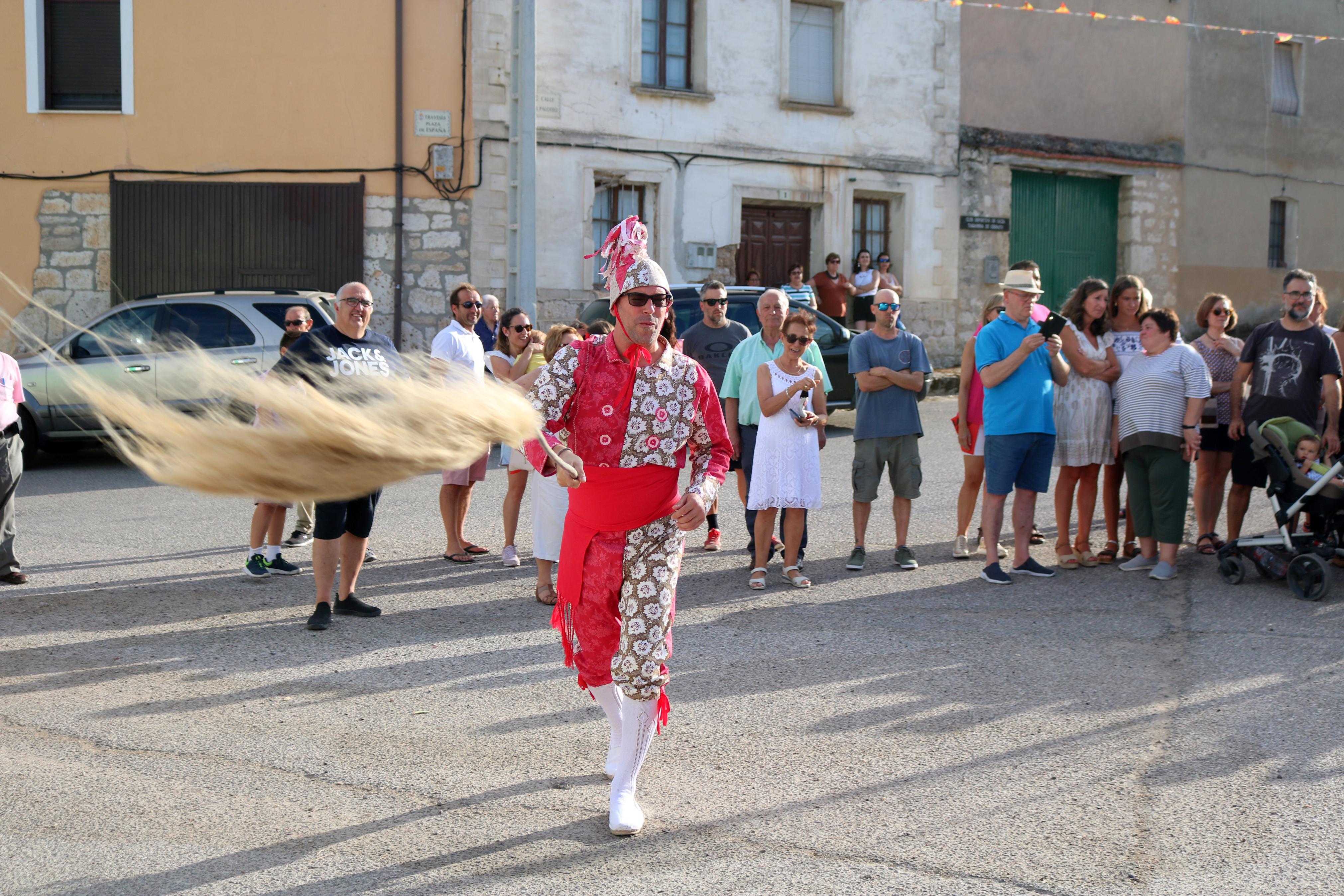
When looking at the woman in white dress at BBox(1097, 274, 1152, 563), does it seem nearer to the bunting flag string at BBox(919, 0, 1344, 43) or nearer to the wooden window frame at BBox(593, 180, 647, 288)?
the wooden window frame at BBox(593, 180, 647, 288)

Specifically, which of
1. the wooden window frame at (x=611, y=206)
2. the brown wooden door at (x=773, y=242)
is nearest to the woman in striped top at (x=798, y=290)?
the brown wooden door at (x=773, y=242)

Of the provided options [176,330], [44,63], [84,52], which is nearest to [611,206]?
[84,52]

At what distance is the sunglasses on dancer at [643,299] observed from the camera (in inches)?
167

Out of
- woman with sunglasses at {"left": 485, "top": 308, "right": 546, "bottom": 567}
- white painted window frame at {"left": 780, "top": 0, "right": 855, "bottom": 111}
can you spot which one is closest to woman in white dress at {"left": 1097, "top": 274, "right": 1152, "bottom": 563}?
woman with sunglasses at {"left": 485, "top": 308, "right": 546, "bottom": 567}

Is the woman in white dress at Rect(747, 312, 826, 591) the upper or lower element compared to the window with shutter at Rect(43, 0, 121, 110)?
lower

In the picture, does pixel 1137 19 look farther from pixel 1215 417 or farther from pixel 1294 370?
pixel 1294 370

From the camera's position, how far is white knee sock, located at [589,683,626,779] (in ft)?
14.5

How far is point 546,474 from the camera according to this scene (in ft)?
14.8

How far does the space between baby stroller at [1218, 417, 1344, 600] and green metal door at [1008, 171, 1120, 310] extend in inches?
615

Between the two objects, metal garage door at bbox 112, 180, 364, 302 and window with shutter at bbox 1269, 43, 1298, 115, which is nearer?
metal garage door at bbox 112, 180, 364, 302

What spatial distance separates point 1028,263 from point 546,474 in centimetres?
477

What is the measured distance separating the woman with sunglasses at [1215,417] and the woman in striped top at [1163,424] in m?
0.74

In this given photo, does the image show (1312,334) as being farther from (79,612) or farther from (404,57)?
(404,57)

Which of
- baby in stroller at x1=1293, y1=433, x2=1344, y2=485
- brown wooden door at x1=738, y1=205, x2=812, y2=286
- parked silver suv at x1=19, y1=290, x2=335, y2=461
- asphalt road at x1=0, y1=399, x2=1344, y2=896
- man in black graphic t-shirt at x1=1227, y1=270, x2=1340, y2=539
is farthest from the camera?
brown wooden door at x1=738, y1=205, x2=812, y2=286
